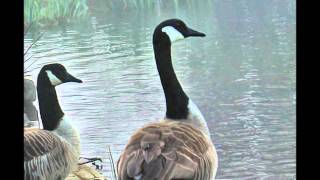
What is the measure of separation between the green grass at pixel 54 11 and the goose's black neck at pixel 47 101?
0.24 metres

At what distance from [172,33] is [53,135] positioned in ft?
2.12

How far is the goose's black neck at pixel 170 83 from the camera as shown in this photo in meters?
2.71

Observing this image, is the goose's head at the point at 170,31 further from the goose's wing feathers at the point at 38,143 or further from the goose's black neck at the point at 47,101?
the goose's wing feathers at the point at 38,143

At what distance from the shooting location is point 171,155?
2.56 m

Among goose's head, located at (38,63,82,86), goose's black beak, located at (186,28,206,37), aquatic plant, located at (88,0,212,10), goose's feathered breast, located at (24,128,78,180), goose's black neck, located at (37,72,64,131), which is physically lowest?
goose's feathered breast, located at (24,128,78,180)

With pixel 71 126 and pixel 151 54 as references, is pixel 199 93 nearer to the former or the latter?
pixel 151 54

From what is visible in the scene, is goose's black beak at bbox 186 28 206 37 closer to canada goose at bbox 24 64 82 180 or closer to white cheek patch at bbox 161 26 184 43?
white cheek patch at bbox 161 26 184 43

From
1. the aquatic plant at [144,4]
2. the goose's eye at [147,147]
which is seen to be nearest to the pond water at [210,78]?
the aquatic plant at [144,4]

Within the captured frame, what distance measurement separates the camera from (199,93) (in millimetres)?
2719

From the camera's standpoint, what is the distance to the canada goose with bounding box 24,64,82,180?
107 inches

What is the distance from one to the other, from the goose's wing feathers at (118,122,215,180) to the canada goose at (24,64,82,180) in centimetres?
24

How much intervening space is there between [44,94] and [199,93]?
0.64 meters

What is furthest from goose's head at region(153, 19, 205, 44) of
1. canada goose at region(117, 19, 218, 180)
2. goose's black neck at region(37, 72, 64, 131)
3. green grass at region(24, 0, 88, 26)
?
goose's black neck at region(37, 72, 64, 131)
